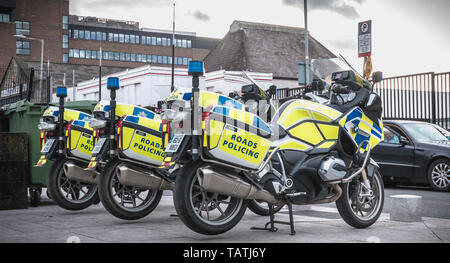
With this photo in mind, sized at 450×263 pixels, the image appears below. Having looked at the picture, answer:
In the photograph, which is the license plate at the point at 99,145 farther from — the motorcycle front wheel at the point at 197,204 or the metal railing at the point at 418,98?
the metal railing at the point at 418,98

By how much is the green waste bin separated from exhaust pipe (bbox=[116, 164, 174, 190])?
9.76 feet

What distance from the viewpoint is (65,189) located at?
28.3 feet

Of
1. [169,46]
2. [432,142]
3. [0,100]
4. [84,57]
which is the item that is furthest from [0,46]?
[432,142]

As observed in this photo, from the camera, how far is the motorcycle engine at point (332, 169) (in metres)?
6.13

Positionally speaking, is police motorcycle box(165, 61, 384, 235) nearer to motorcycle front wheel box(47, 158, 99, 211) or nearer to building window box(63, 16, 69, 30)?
motorcycle front wheel box(47, 158, 99, 211)

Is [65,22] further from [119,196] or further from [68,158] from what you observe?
[119,196]

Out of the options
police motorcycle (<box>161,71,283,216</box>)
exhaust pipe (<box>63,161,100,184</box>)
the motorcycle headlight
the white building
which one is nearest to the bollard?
police motorcycle (<box>161,71,283,216</box>)

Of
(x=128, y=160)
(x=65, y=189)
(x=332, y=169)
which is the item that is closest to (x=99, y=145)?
(x=128, y=160)

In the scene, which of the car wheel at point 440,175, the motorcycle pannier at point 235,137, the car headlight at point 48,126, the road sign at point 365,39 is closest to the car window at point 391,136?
the car wheel at point 440,175

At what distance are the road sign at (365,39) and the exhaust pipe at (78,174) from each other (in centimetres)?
831

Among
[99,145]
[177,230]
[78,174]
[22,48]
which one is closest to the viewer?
[177,230]

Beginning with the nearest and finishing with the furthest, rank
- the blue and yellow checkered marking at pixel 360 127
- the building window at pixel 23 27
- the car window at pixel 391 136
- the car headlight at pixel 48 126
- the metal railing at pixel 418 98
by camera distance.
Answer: the blue and yellow checkered marking at pixel 360 127 → the car headlight at pixel 48 126 → the car window at pixel 391 136 → the metal railing at pixel 418 98 → the building window at pixel 23 27

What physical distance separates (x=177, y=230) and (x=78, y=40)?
82.3 m
